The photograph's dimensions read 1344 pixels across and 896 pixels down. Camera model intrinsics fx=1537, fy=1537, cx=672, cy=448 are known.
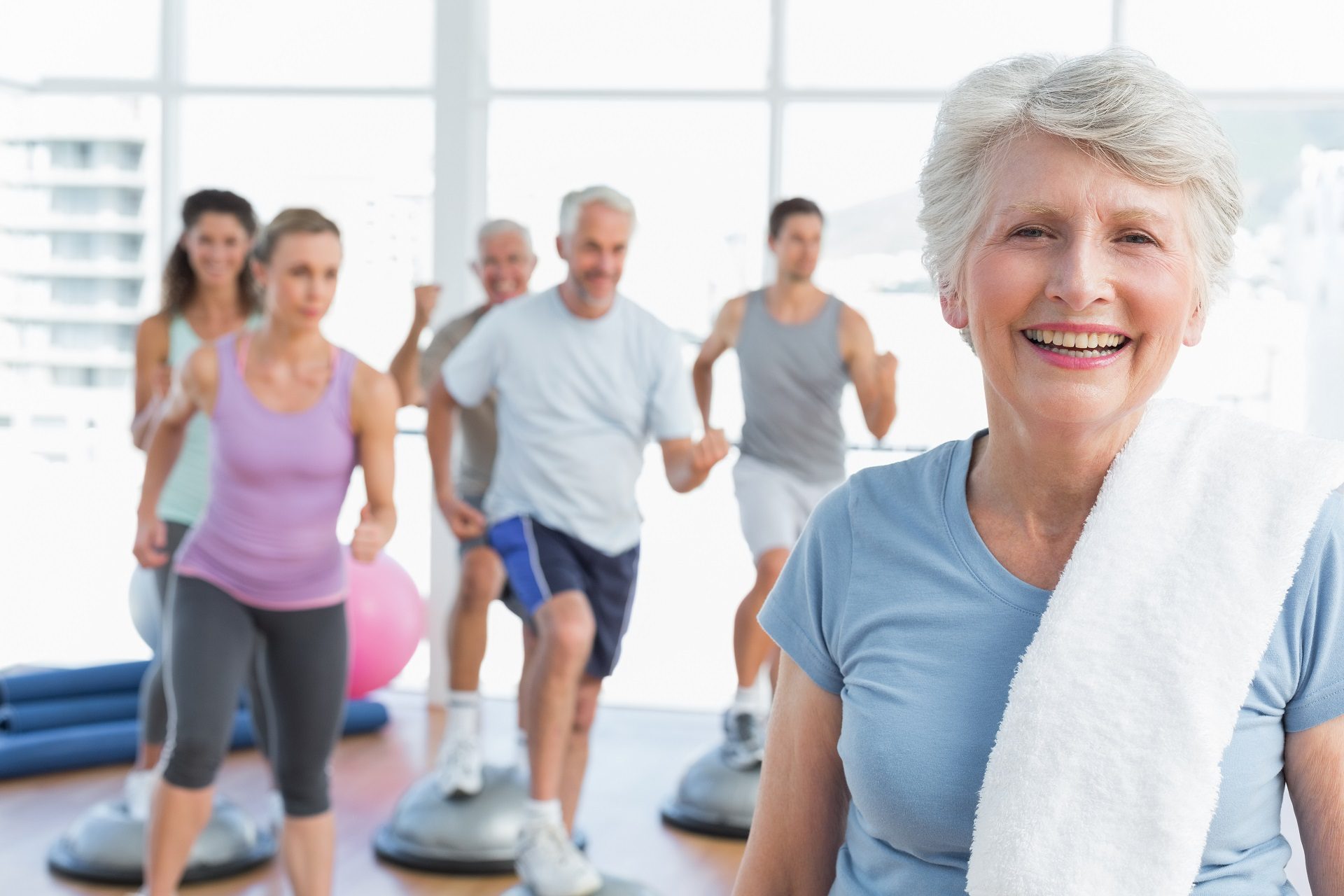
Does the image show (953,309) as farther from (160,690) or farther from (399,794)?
(399,794)

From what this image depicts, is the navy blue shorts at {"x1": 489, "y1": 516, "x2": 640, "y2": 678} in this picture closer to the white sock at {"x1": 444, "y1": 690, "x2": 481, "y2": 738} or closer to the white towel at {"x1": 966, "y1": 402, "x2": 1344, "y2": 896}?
the white sock at {"x1": 444, "y1": 690, "x2": 481, "y2": 738}

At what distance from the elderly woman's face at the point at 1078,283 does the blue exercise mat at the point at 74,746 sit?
3686 millimetres

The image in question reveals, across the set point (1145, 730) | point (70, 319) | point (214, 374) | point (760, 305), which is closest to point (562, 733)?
point (214, 374)

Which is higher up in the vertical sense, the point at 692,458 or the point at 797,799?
the point at 692,458

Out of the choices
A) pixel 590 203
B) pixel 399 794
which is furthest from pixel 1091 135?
pixel 399 794

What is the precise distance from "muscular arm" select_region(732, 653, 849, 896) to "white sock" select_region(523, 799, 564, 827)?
7.36 ft

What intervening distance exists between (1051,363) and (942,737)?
30 centimetres

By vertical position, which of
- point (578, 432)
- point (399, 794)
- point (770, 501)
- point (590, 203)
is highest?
point (590, 203)

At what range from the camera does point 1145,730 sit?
3.59 feet

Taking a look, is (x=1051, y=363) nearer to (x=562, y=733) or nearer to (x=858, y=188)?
(x=562, y=733)

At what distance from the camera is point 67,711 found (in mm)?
4809

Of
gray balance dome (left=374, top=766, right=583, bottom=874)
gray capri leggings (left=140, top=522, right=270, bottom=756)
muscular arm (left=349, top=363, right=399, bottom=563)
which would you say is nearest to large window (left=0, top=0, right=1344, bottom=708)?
gray balance dome (left=374, top=766, right=583, bottom=874)

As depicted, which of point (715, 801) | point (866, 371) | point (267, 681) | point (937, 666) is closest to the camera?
point (937, 666)

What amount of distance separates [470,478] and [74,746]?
1451mm
